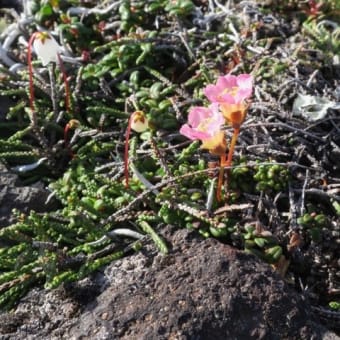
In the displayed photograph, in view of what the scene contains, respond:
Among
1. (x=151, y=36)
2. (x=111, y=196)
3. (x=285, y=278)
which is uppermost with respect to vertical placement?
(x=151, y=36)

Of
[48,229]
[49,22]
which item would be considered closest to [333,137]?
[48,229]

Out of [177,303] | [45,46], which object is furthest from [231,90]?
[45,46]

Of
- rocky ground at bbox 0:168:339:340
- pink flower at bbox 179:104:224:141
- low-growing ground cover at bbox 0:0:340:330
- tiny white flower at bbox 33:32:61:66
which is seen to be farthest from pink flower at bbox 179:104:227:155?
tiny white flower at bbox 33:32:61:66

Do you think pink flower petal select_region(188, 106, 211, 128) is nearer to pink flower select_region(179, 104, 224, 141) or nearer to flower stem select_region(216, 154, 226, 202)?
pink flower select_region(179, 104, 224, 141)

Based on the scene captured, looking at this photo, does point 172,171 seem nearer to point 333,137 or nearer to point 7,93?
point 333,137

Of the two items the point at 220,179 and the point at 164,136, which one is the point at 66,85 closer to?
the point at 164,136

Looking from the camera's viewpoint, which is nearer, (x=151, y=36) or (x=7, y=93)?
(x=7, y=93)
